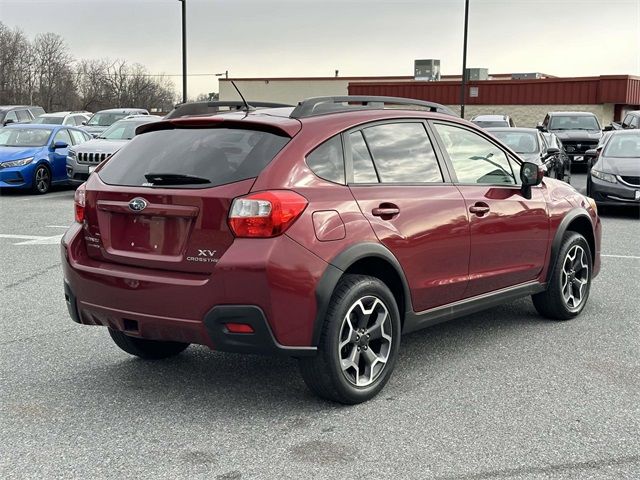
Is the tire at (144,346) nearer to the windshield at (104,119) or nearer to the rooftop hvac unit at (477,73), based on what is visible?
the windshield at (104,119)

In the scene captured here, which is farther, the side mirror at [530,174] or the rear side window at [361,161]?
the side mirror at [530,174]

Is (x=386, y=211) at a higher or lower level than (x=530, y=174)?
lower

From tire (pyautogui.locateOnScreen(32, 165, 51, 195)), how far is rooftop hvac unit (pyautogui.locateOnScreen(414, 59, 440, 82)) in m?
36.9

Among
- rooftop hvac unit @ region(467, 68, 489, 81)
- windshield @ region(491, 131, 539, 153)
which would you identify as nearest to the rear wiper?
windshield @ region(491, 131, 539, 153)

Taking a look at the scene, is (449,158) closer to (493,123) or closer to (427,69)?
(493,123)

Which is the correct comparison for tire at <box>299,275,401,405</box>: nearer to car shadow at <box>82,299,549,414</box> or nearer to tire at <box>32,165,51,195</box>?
car shadow at <box>82,299,549,414</box>

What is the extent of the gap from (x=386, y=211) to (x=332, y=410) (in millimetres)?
1149

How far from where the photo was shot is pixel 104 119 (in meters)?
25.3

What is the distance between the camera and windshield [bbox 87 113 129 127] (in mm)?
24859

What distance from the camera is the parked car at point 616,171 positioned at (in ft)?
43.0

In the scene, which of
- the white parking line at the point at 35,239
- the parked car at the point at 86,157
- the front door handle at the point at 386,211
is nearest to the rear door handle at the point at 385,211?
the front door handle at the point at 386,211

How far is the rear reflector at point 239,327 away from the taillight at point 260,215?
1.45 feet

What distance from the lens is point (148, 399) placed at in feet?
14.4

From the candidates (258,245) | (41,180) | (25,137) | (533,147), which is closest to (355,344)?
(258,245)
